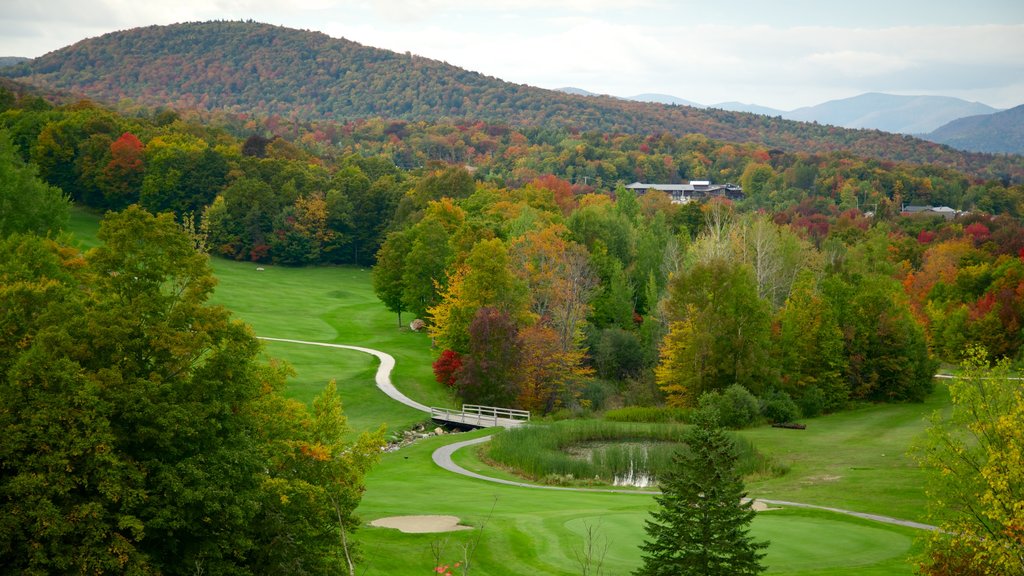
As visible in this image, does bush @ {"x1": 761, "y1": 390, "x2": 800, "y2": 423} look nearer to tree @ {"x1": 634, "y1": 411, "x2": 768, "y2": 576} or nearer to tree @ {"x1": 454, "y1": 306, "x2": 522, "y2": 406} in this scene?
tree @ {"x1": 454, "y1": 306, "x2": 522, "y2": 406}

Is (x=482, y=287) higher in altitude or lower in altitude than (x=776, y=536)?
higher

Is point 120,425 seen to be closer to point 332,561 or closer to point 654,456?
point 332,561

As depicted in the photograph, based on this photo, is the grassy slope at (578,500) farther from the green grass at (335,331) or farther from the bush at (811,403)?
the bush at (811,403)

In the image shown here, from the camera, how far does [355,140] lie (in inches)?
7510

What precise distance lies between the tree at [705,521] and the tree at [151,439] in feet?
25.0

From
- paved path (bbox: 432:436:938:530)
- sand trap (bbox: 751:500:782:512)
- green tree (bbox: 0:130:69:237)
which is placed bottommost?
paved path (bbox: 432:436:938:530)

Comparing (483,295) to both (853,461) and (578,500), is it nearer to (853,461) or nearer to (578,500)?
(853,461)

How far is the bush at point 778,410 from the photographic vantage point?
5150 cm

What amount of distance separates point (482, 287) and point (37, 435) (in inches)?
1542

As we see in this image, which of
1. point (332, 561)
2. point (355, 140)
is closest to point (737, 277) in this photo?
point (332, 561)

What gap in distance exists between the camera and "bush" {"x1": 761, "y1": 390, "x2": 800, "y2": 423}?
51500mm

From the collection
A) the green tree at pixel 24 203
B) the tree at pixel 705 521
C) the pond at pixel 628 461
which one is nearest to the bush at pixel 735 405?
the pond at pixel 628 461

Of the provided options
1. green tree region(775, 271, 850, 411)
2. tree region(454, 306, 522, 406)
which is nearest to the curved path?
tree region(454, 306, 522, 406)

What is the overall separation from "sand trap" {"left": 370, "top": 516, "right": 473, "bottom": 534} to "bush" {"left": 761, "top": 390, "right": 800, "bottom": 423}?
29516 mm
